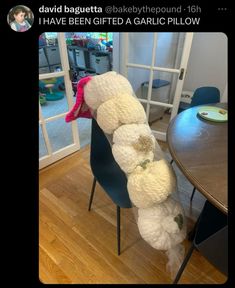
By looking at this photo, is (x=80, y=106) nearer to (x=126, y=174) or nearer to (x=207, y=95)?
(x=126, y=174)

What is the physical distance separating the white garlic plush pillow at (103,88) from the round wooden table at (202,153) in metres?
0.39

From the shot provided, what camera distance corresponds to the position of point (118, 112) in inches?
32.7

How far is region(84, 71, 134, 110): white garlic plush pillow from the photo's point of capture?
0.86 metres

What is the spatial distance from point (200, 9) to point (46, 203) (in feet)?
5.48

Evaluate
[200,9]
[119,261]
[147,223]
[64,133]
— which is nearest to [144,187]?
[147,223]

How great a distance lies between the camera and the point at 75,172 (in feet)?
6.16

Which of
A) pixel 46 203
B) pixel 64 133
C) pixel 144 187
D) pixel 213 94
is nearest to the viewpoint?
pixel 144 187

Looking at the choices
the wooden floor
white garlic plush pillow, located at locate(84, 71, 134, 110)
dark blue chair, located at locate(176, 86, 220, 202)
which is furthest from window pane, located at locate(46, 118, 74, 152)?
dark blue chair, located at locate(176, 86, 220, 202)

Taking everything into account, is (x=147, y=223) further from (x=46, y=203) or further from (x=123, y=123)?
(x=46, y=203)

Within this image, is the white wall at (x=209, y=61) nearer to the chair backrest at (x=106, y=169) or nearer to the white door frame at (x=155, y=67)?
the white door frame at (x=155, y=67)

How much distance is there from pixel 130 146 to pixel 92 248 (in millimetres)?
826

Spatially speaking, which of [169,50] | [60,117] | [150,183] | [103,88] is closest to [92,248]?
[150,183]

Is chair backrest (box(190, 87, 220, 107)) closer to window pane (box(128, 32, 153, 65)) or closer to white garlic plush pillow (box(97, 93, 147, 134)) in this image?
window pane (box(128, 32, 153, 65))
